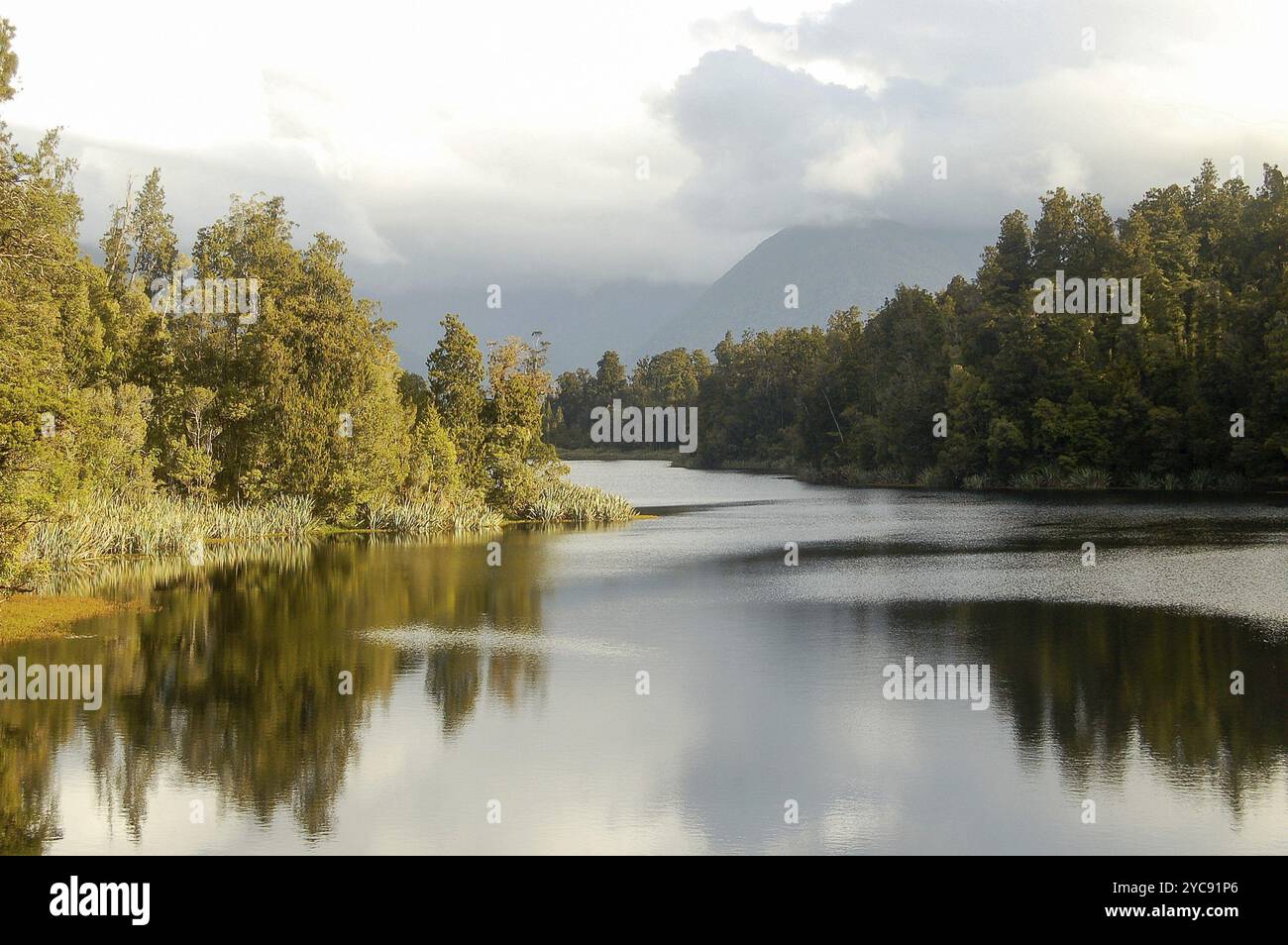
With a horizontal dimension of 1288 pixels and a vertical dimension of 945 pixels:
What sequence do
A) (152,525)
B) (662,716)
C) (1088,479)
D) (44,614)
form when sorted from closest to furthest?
(662,716), (44,614), (152,525), (1088,479)

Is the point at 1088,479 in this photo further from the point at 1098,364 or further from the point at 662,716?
the point at 662,716

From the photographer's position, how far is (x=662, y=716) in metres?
15.6

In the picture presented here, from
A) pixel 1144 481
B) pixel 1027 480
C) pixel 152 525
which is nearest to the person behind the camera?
pixel 152 525

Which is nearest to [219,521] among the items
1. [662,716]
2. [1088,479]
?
[662,716]

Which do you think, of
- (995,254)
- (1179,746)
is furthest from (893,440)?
(1179,746)

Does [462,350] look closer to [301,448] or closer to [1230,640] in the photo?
[301,448]

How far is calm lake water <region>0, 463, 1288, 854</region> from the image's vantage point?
37.0ft

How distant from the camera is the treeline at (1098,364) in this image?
6638cm

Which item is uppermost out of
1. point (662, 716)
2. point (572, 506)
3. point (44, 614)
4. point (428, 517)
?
point (572, 506)

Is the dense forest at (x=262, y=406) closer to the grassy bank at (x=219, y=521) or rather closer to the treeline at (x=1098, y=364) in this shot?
the grassy bank at (x=219, y=521)

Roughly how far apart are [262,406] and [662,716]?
30531 millimetres

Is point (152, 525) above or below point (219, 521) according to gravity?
above

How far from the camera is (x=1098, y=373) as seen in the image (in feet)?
253

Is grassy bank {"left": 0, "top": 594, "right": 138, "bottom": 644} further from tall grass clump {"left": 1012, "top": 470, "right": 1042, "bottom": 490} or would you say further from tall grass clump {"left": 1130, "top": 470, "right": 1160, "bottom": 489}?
tall grass clump {"left": 1012, "top": 470, "right": 1042, "bottom": 490}
